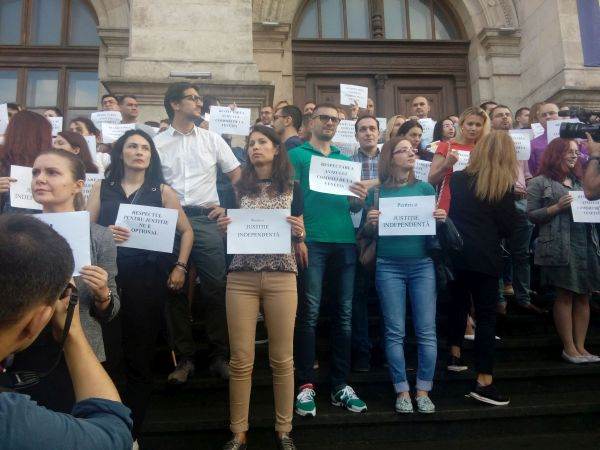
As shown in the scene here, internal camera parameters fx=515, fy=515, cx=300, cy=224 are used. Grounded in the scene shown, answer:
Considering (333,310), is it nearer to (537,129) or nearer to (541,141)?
(541,141)

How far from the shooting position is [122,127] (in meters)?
6.18

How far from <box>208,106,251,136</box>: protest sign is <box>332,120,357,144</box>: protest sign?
106 cm

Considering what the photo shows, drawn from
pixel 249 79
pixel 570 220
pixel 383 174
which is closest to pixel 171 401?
pixel 383 174

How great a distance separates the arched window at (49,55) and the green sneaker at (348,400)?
8717 millimetres

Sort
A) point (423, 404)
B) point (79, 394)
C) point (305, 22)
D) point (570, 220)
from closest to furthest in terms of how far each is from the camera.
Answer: point (79, 394)
point (423, 404)
point (570, 220)
point (305, 22)

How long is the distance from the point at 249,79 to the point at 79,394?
683 cm

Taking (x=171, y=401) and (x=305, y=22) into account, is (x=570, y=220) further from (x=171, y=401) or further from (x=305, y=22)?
(x=305, y=22)

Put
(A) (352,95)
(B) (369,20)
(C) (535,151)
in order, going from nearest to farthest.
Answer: (C) (535,151) < (A) (352,95) < (B) (369,20)

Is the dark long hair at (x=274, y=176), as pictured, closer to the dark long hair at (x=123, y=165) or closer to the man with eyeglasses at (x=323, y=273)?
the man with eyeglasses at (x=323, y=273)

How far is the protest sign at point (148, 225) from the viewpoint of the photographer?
3.36 metres

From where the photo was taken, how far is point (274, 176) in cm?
370

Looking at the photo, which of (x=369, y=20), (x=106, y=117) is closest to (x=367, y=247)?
(x=106, y=117)

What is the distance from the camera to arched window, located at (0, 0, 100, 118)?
10344 millimetres

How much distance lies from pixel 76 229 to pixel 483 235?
3.03 meters
